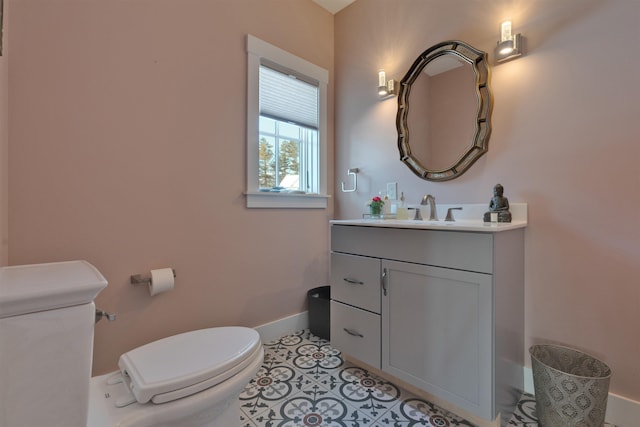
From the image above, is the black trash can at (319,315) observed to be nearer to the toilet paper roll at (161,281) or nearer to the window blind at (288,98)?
the toilet paper roll at (161,281)

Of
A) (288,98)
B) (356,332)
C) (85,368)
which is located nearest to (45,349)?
(85,368)

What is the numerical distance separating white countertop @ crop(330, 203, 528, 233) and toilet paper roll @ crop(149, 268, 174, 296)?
0.94 m

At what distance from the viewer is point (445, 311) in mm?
1235

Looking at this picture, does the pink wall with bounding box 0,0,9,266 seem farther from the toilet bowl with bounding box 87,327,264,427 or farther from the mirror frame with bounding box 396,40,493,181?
the mirror frame with bounding box 396,40,493,181

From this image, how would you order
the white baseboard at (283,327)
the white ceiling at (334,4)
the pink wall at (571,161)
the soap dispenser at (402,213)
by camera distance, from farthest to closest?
the white ceiling at (334,4), the white baseboard at (283,327), the soap dispenser at (402,213), the pink wall at (571,161)

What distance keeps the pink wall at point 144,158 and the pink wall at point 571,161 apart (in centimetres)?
130

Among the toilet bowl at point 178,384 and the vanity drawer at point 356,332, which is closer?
the toilet bowl at point 178,384

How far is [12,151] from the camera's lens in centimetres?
115

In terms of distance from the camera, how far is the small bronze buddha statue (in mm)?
1418

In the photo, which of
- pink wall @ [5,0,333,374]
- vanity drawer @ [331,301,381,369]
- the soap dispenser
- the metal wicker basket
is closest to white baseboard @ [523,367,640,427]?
the metal wicker basket

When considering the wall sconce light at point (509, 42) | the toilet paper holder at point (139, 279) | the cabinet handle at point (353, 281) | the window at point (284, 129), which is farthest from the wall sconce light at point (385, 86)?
the toilet paper holder at point (139, 279)

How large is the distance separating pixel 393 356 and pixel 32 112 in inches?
76.8

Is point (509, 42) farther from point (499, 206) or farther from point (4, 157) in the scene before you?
point (4, 157)

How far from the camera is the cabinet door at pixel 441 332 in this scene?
113cm
